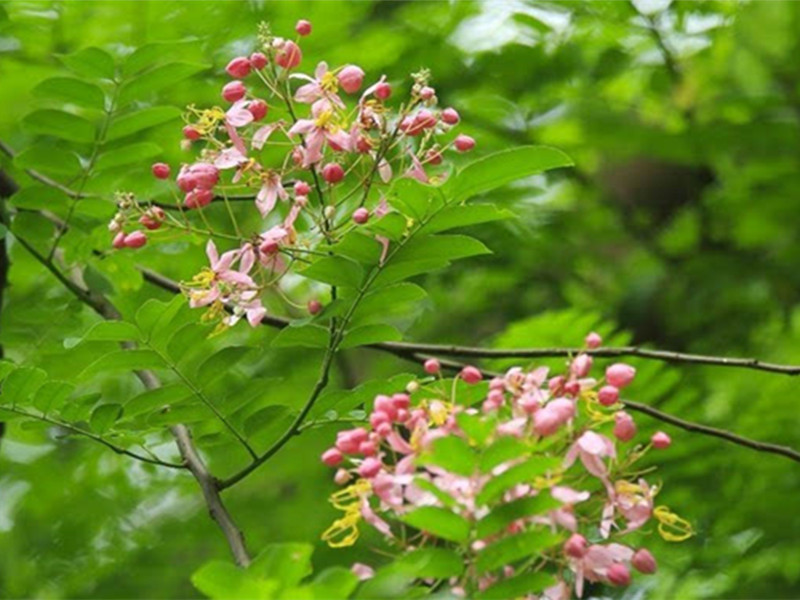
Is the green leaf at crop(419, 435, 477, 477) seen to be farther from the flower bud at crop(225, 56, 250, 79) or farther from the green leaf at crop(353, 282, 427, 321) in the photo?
the flower bud at crop(225, 56, 250, 79)

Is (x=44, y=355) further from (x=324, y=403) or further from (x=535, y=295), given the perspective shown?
(x=535, y=295)

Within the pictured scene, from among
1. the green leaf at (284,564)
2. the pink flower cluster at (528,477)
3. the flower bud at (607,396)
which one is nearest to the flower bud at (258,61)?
the pink flower cluster at (528,477)

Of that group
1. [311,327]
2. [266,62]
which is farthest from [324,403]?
[266,62]

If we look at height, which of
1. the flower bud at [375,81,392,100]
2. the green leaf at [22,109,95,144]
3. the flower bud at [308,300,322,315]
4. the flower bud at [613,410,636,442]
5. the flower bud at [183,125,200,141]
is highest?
the flower bud at [375,81,392,100]

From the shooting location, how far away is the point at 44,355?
222cm

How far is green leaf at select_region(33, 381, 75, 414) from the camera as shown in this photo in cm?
175

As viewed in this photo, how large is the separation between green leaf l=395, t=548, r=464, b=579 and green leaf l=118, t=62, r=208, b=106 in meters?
1.03

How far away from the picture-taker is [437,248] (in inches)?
64.1

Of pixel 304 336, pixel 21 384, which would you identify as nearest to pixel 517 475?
pixel 304 336

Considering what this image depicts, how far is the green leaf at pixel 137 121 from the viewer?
7.24ft

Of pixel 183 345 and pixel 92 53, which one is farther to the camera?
pixel 92 53

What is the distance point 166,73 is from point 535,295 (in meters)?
2.08

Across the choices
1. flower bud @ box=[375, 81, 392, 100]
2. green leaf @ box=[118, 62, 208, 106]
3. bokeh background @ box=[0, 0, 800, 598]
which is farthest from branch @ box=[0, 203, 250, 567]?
flower bud @ box=[375, 81, 392, 100]

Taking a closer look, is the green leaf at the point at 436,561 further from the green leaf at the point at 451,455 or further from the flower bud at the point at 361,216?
the flower bud at the point at 361,216
